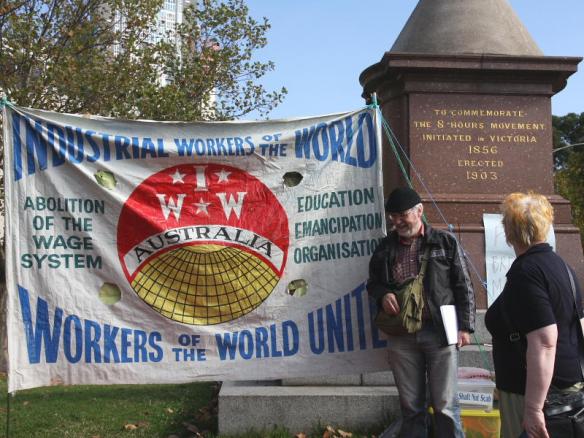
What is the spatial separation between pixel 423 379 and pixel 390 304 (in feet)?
1.76

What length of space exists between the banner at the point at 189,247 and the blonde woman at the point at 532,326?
1721 millimetres

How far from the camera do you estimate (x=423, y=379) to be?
4367 mm

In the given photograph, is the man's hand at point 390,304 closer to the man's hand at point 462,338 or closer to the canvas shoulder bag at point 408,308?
the canvas shoulder bag at point 408,308

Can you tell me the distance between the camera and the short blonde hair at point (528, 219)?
3.17 meters

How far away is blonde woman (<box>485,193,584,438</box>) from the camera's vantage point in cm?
292

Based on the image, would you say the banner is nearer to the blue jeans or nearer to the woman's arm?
the blue jeans

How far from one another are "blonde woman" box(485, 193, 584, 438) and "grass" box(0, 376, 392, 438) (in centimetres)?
217

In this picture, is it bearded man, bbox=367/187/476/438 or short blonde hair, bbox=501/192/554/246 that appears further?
bearded man, bbox=367/187/476/438

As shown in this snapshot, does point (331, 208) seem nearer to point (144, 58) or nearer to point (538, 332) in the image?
point (538, 332)

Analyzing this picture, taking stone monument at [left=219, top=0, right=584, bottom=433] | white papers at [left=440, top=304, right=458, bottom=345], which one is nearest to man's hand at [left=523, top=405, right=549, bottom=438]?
white papers at [left=440, top=304, right=458, bottom=345]

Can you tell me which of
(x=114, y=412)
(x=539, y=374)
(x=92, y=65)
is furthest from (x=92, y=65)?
(x=539, y=374)

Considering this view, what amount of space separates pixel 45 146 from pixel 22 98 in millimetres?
8086

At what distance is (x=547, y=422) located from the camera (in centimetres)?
298

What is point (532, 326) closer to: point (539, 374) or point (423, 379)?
point (539, 374)
